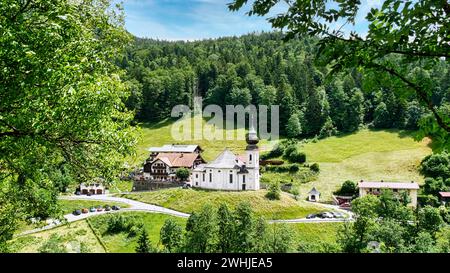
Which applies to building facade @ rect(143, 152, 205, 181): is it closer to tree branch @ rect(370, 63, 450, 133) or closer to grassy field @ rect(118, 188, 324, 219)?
grassy field @ rect(118, 188, 324, 219)

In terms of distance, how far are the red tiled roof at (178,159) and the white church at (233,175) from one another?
1096 cm

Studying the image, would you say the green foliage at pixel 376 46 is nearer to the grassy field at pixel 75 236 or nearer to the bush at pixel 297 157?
the grassy field at pixel 75 236

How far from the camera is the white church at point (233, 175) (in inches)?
2697

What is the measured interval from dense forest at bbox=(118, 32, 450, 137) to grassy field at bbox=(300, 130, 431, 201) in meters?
5.78

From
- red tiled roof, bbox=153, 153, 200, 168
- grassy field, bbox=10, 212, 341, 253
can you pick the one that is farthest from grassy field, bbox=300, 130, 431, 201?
red tiled roof, bbox=153, 153, 200, 168

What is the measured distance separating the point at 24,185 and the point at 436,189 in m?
66.8

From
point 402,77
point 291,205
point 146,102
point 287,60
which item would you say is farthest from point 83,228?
point 287,60

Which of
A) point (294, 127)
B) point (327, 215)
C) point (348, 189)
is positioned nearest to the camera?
point (327, 215)

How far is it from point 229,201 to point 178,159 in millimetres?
24528

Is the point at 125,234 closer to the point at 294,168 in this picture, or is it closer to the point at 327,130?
the point at 294,168

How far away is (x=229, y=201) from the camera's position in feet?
203

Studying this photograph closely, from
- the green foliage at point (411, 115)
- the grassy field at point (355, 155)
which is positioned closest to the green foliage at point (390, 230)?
the grassy field at point (355, 155)

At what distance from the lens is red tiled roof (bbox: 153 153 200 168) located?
81.6m

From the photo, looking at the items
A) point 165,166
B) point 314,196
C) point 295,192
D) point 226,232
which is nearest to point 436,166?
point 314,196
